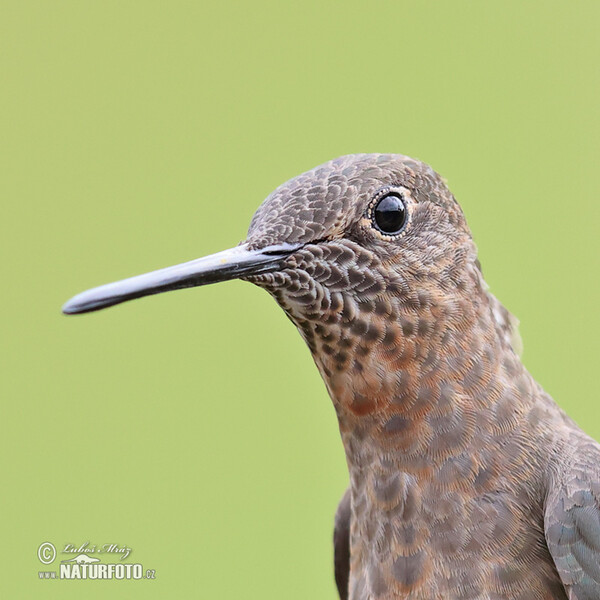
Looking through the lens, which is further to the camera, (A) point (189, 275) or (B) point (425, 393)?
(B) point (425, 393)

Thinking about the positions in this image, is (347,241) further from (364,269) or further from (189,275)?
(189,275)

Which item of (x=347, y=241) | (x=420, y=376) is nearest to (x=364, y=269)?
(x=347, y=241)

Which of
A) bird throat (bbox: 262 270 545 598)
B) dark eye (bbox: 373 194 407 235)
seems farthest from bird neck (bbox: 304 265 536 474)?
dark eye (bbox: 373 194 407 235)

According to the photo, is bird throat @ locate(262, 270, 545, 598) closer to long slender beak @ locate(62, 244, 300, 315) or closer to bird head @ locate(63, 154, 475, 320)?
bird head @ locate(63, 154, 475, 320)

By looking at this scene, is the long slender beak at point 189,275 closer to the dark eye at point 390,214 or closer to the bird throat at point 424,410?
the bird throat at point 424,410

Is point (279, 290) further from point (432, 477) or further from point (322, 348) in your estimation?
A: point (432, 477)

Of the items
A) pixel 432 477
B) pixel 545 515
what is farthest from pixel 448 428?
pixel 545 515
